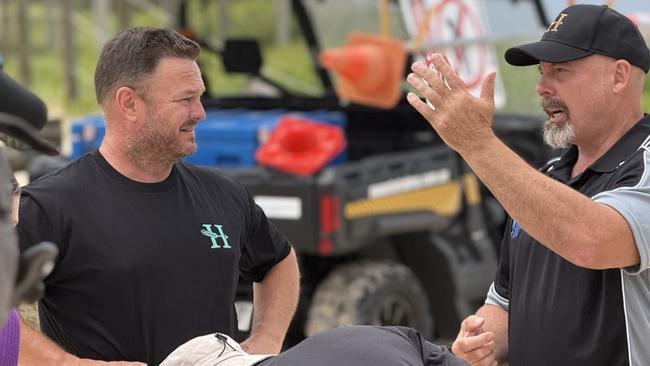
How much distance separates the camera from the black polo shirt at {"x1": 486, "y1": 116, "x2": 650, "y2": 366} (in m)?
2.67

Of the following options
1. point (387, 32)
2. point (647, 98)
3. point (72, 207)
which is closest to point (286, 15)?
point (387, 32)

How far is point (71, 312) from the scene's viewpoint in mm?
2885

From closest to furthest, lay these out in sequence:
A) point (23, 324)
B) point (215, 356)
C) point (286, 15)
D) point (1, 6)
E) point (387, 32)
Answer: point (215, 356)
point (23, 324)
point (387, 32)
point (286, 15)
point (1, 6)

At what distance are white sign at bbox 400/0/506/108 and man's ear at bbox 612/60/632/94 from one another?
158 inches

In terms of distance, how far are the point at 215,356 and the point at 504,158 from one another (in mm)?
782

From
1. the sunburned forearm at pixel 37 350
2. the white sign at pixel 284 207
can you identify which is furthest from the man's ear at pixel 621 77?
the white sign at pixel 284 207

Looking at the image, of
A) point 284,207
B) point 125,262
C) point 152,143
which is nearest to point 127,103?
point 152,143

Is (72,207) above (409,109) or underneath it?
above

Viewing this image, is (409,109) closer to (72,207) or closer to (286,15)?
(286,15)

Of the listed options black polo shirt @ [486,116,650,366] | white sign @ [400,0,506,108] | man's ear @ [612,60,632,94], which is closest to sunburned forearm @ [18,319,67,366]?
black polo shirt @ [486,116,650,366]

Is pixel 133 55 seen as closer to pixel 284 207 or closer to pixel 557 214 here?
pixel 557 214

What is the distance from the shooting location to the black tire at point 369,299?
609cm

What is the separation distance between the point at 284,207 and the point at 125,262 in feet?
9.70

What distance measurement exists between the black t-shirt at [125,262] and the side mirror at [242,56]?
15.2 ft
